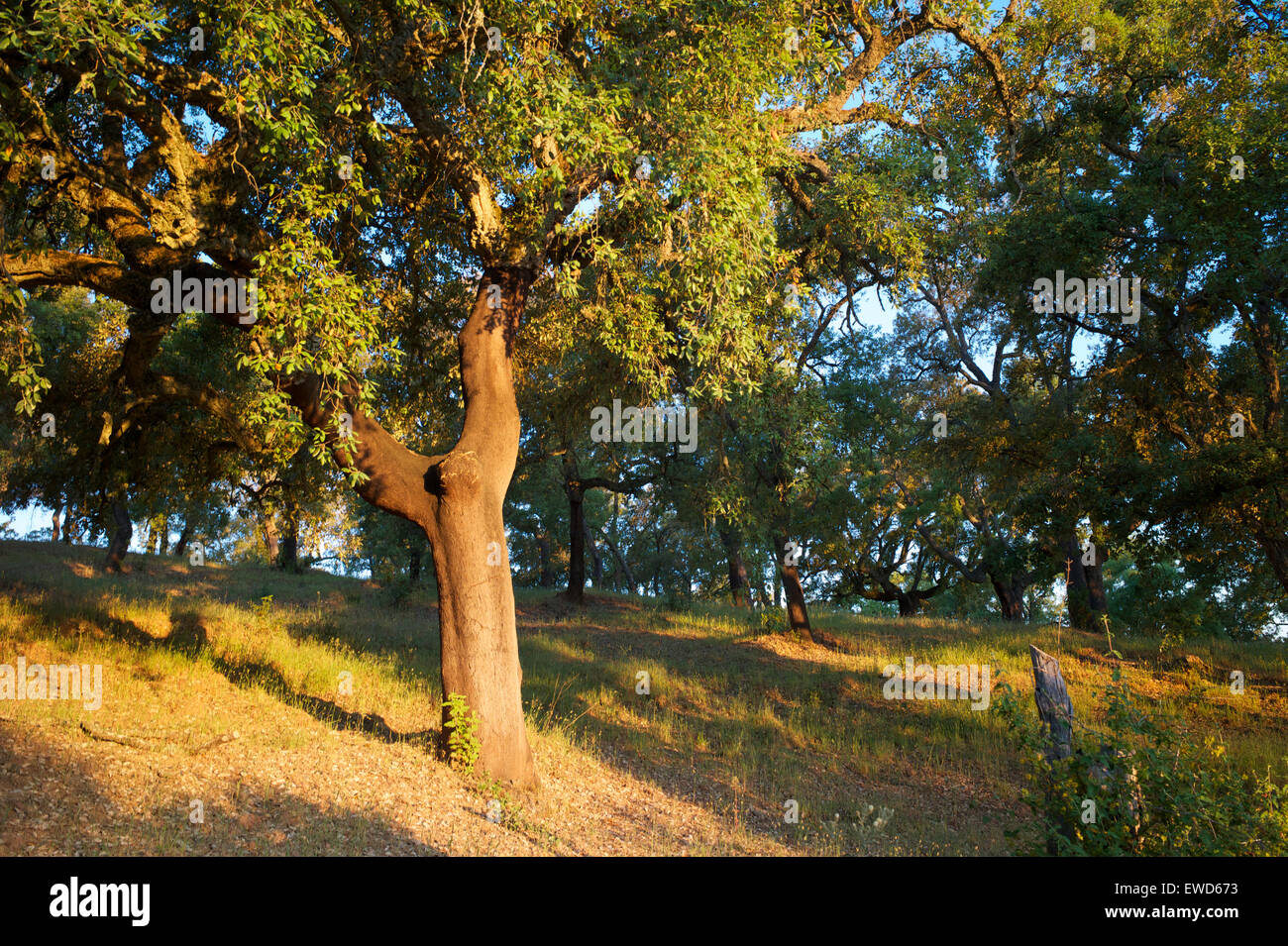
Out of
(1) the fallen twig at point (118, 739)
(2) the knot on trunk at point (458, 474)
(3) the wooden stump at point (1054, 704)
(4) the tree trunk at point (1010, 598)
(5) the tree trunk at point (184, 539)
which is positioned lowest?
(4) the tree trunk at point (1010, 598)

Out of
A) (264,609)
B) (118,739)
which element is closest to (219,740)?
(118,739)

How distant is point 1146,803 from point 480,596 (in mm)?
6429

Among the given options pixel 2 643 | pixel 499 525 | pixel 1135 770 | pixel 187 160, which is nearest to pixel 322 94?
pixel 187 160

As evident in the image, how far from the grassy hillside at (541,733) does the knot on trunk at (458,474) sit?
3043 mm

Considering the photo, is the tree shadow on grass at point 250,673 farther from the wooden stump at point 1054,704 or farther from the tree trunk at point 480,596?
the wooden stump at point 1054,704

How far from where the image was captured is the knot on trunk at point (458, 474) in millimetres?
8555

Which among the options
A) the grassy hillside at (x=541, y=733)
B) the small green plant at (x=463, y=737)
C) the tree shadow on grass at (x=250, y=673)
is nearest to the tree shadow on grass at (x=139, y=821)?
the grassy hillside at (x=541, y=733)

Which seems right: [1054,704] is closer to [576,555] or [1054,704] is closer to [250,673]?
[250,673]

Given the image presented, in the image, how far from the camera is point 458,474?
855 centimetres

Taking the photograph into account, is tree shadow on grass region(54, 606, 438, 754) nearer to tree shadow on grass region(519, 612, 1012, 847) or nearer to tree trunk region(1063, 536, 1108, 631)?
tree shadow on grass region(519, 612, 1012, 847)

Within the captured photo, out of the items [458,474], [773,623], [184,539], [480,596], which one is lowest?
[773,623]

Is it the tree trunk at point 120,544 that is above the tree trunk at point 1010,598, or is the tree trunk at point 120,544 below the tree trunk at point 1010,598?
above

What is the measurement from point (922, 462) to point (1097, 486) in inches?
209

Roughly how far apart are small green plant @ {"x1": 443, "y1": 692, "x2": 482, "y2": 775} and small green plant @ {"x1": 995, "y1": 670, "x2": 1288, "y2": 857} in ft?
17.8
